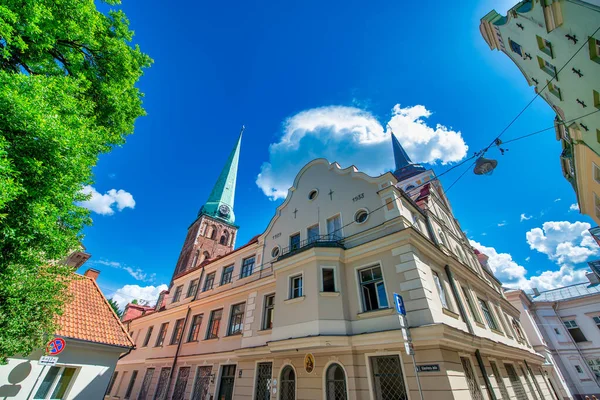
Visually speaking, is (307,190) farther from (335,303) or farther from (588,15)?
(588,15)

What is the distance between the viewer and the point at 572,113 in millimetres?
12797

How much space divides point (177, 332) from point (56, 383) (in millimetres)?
8161

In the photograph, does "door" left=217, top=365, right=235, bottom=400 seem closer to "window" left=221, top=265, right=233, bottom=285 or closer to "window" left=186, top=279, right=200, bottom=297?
"window" left=221, top=265, right=233, bottom=285

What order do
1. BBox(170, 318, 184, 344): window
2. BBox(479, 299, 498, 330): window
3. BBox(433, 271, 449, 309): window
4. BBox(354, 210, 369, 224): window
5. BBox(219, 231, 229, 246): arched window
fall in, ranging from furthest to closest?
BBox(219, 231, 229, 246): arched window, BBox(170, 318, 184, 344): window, BBox(479, 299, 498, 330): window, BBox(354, 210, 369, 224): window, BBox(433, 271, 449, 309): window

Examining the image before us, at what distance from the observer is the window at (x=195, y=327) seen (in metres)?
16.7

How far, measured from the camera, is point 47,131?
5672mm

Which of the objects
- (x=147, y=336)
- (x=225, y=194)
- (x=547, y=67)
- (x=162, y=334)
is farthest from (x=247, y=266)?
(x=225, y=194)

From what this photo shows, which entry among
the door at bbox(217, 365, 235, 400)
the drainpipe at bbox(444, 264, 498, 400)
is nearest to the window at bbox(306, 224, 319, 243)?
Answer: the drainpipe at bbox(444, 264, 498, 400)

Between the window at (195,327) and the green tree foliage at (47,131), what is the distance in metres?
9.49

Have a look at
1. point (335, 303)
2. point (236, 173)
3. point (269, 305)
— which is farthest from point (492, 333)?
point (236, 173)

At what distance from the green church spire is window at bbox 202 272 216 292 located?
3301 cm

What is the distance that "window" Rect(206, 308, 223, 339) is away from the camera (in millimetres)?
15590

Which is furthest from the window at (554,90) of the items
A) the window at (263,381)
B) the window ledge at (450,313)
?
the window at (263,381)

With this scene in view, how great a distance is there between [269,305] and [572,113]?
18.4 meters
